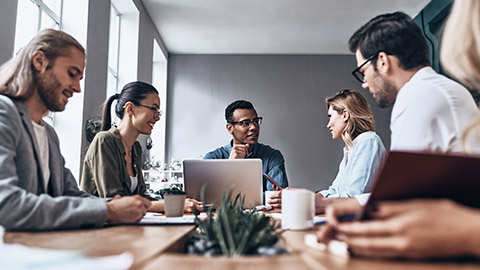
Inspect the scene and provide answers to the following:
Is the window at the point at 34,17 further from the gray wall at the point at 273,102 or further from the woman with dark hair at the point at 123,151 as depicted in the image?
the gray wall at the point at 273,102

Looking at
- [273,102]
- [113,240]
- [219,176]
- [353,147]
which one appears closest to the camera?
[113,240]

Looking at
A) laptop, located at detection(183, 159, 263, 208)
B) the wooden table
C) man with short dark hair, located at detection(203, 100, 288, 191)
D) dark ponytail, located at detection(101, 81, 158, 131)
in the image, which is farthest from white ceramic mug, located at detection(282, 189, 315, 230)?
man with short dark hair, located at detection(203, 100, 288, 191)

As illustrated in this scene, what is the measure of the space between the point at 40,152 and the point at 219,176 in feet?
2.65

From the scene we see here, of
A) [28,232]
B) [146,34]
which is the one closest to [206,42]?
[146,34]

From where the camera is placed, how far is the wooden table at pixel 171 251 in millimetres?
572

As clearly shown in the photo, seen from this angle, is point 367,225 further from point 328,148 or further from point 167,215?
point 328,148

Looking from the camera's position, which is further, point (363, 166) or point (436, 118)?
point (363, 166)

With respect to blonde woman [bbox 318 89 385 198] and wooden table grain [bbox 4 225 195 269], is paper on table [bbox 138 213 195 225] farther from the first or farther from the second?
blonde woman [bbox 318 89 385 198]

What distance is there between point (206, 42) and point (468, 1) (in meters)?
5.68

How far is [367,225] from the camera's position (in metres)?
Result: 0.56

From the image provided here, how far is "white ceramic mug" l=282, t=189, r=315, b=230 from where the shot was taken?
3.65 ft

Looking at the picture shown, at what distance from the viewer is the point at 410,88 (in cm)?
122

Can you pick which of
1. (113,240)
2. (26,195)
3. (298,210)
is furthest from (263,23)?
(113,240)

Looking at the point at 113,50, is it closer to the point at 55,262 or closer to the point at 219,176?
the point at 219,176
